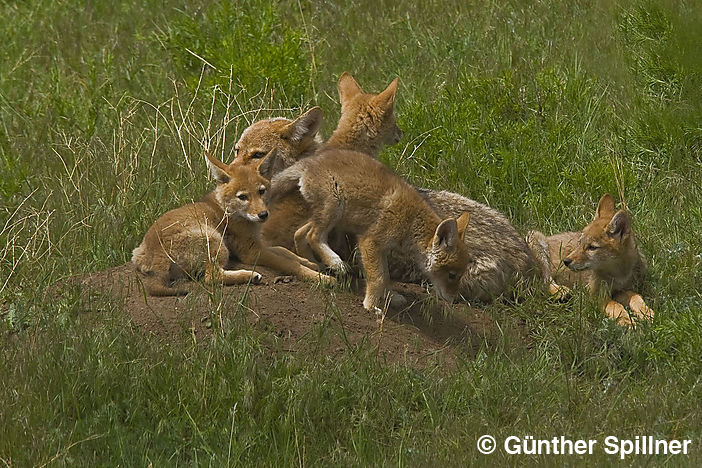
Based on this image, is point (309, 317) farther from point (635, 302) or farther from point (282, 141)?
point (635, 302)

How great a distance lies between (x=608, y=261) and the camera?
7.91m

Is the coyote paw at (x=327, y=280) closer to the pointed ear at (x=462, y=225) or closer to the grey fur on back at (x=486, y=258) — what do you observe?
the grey fur on back at (x=486, y=258)

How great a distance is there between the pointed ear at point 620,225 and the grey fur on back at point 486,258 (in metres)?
0.58

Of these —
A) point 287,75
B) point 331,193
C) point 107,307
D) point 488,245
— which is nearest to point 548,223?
point 488,245

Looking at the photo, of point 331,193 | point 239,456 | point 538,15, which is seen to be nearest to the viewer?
point 239,456

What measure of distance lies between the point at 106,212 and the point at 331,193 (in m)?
2.01

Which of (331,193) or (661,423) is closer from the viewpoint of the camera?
(661,423)

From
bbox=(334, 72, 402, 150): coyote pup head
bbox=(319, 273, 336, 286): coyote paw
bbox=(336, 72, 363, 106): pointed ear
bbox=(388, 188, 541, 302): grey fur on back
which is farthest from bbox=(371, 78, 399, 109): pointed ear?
bbox=(319, 273, 336, 286): coyote paw

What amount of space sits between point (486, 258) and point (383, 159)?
2106mm

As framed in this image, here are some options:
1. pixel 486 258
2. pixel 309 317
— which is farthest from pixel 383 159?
pixel 309 317

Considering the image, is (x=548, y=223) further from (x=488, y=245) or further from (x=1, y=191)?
(x=1, y=191)

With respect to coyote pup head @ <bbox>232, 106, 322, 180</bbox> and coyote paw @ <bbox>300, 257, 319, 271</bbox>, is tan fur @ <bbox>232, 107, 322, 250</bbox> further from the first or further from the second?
coyote paw @ <bbox>300, 257, 319, 271</bbox>

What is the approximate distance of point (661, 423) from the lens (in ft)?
19.8

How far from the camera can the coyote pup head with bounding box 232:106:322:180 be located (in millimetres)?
8169
